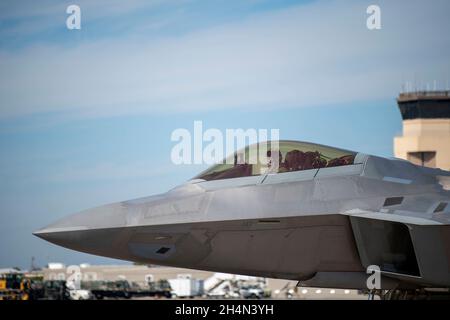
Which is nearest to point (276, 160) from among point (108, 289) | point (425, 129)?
point (108, 289)

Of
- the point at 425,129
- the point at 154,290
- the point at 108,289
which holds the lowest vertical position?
the point at 154,290

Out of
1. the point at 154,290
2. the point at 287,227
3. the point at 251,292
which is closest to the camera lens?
the point at 287,227

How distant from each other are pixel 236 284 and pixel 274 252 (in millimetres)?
63242

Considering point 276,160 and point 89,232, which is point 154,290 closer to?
point 276,160

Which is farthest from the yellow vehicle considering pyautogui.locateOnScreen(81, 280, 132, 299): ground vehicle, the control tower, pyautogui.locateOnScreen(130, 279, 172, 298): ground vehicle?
the control tower

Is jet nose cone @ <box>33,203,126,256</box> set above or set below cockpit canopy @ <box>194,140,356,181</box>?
below

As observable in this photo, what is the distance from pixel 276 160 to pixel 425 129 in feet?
246

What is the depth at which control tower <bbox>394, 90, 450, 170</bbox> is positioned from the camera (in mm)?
80625

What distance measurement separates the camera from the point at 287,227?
37.1 feet

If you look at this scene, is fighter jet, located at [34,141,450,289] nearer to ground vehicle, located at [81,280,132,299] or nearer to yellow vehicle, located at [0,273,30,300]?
yellow vehicle, located at [0,273,30,300]

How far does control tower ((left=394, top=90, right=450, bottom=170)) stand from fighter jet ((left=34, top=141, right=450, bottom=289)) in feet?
232

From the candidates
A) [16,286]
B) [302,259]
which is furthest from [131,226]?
[16,286]
